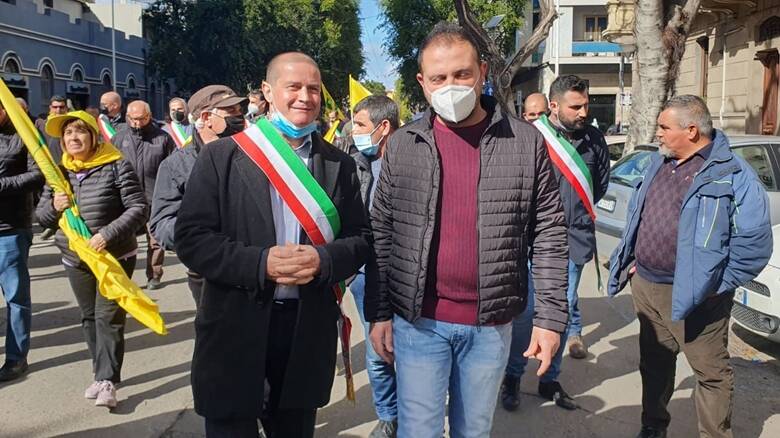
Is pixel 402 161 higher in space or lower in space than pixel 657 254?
higher

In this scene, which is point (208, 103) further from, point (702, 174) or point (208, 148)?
point (702, 174)

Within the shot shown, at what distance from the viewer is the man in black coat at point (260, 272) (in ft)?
8.22

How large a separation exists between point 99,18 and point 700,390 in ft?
129

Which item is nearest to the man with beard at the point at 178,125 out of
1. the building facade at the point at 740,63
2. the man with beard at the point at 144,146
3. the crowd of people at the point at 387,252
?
the man with beard at the point at 144,146

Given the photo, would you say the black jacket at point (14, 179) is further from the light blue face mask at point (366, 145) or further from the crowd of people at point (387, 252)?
the crowd of people at point (387, 252)

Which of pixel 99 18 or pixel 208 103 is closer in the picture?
pixel 208 103

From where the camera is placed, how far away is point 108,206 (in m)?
4.36

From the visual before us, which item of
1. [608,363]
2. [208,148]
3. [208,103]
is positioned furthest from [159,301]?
[208,148]

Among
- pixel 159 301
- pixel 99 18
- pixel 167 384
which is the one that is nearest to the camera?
pixel 167 384

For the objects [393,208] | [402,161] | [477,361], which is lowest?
[477,361]

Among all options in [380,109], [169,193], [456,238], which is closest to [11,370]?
[169,193]

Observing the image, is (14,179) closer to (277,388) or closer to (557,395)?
(277,388)

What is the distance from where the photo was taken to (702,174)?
339 cm

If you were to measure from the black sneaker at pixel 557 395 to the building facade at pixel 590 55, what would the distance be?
1391 inches
